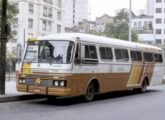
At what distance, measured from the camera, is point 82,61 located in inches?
504

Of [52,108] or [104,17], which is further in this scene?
[104,17]

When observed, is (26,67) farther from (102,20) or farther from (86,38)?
(102,20)

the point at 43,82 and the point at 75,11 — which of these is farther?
the point at 75,11

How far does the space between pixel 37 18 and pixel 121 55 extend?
157ft

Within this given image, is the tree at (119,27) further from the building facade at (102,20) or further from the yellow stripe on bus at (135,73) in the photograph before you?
the building facade at (102,20)

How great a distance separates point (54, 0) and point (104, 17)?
180 ft

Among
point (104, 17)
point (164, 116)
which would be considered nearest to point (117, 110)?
point (164, 116)

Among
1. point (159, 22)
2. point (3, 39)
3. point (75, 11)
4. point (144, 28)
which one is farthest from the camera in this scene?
point (75, 11)

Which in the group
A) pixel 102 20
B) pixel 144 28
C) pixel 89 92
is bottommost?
pixel 89 92

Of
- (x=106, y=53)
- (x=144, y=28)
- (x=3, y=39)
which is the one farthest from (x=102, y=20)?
(x=3, y=39)

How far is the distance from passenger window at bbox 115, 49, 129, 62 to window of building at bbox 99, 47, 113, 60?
0.62 metres

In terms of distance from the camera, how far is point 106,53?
14.8 meters

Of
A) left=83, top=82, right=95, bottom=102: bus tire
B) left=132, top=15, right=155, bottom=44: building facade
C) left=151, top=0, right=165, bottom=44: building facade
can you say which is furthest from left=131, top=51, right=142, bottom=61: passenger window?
left=151, top=0, right=165, bottom=44: building facade

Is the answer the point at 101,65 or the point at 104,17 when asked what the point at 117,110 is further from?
the point at 104,17
